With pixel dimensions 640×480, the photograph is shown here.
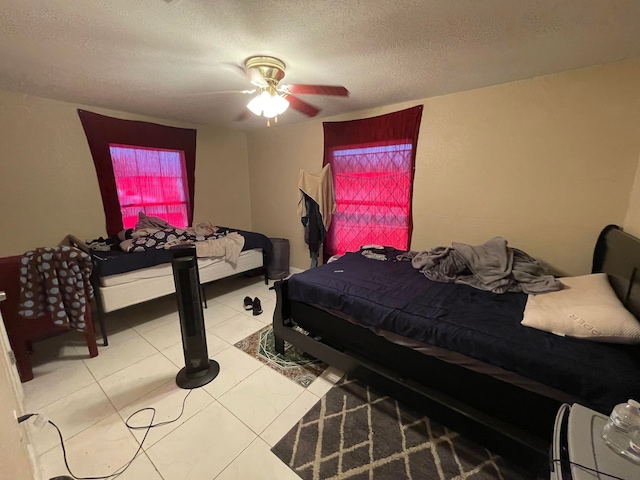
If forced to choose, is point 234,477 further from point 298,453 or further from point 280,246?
point 280,246

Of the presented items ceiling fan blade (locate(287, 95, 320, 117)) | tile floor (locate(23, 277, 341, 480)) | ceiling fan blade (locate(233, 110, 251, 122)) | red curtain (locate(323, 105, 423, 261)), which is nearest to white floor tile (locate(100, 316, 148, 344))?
tile floor (locate(23, 277, 341, 480))

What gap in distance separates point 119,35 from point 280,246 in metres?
2.66

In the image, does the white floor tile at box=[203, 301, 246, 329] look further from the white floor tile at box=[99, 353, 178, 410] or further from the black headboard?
the black headboard

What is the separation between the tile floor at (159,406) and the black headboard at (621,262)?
1.76m

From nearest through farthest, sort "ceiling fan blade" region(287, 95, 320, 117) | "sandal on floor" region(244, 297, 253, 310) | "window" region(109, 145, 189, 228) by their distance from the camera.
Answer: "ceiling fan blade" region(287, 95, 320, 117)
"sandal on floor" region(244, 297, 253, 310)
"window" region(109, 145, 189, 228)

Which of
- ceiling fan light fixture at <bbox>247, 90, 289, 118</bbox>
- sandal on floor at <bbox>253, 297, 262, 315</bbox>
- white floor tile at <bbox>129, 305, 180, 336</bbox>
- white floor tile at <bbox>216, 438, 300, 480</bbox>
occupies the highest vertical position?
ceiling fan light fixture at <bbox>247, 90, 289, 118</bbox>

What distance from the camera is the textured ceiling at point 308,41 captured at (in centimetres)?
124

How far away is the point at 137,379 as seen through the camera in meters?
1.87

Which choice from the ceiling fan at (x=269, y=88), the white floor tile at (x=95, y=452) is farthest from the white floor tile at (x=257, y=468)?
the ceiling fan at (x=269, y=88)

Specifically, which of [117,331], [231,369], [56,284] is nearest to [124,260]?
[56,284]

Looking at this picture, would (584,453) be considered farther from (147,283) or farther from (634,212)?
(147,283)

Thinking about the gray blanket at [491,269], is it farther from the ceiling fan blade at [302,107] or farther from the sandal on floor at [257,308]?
the ceiling fan blade at [302,107]

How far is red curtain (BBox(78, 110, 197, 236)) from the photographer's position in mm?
2762

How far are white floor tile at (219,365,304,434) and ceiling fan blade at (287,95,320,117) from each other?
2.49 m
